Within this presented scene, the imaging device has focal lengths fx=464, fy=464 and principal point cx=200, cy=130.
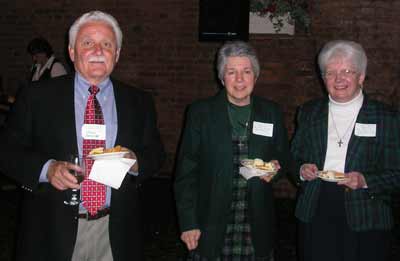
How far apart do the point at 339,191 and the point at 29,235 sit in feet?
6.01

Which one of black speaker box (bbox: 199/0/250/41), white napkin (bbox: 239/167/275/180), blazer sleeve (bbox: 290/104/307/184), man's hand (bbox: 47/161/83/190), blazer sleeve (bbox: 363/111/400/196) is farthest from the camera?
black speaker box (bbox: 199/0/250/41)

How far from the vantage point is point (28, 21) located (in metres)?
7.79

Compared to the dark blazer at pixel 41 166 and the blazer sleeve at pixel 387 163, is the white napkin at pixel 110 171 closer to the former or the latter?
the dark blazer at pixel 41 166

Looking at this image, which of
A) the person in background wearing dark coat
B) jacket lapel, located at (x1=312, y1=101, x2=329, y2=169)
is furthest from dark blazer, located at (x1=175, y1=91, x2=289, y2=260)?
the person in background wearing dark coat

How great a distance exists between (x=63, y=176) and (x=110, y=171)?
0.23 m

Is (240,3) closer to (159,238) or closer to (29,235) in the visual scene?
(159,238)

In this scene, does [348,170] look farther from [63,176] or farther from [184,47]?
[184,47]

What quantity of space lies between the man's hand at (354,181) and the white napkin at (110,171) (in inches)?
51.0

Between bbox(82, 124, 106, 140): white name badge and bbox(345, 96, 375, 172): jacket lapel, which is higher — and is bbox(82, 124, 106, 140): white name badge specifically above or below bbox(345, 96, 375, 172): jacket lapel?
above

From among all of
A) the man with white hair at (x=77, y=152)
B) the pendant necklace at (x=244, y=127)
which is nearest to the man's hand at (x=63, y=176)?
the man with white hair at (x=77, y=152)

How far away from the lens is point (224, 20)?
6742mm

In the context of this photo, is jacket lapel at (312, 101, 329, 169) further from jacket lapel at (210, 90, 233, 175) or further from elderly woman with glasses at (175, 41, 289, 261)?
jacket lapel at (210, 90, 233, 175)

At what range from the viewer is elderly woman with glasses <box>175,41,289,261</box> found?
2.85 m

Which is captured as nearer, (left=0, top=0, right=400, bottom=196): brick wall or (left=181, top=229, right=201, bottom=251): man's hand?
(left=181, top=229, right=201, bottom=251): man's hand
